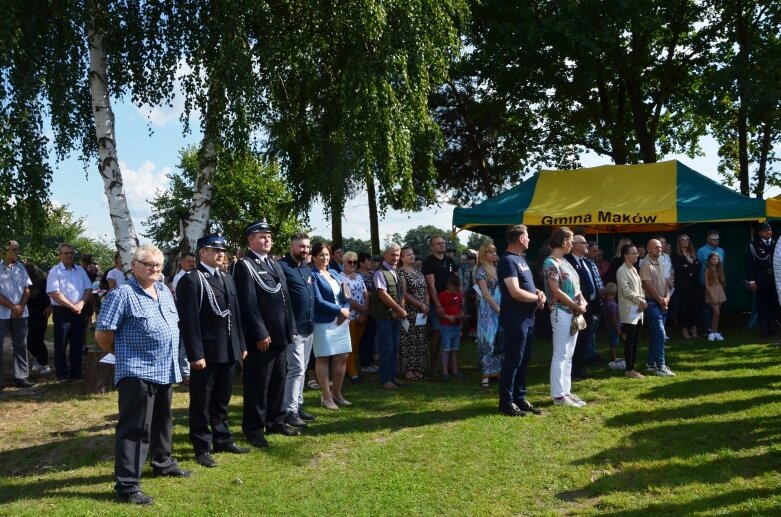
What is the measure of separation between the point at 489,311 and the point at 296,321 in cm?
301

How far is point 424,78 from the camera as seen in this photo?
428 inches

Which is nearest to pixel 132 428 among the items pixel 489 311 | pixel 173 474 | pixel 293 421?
pixel 173 474

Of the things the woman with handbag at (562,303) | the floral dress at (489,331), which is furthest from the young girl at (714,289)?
the woman with handbag at (562,303)

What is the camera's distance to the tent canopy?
12750mm

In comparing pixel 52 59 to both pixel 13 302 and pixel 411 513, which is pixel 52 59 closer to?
pixel 13 302

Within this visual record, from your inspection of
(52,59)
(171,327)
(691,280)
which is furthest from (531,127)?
(171,327)

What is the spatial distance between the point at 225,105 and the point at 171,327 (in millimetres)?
5253

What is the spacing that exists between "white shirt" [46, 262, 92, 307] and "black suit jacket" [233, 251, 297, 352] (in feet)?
14.9

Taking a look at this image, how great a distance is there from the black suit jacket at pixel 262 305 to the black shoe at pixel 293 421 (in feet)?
2.85

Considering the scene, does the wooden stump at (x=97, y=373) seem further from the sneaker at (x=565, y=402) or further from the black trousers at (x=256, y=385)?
the sneaker at (x=565, y=402)

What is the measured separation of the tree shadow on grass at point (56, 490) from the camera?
5254 millimetres

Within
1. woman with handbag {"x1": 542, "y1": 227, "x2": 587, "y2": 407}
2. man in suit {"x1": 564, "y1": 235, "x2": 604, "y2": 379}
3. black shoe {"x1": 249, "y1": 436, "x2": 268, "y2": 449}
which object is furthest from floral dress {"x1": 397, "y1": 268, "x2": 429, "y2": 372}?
black shoe {"x1": 249, "y1": 436, "x2": 268, "y2": 449}

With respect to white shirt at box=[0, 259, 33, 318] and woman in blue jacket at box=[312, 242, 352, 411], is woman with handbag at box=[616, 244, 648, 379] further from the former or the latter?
white shirt at box=[0, 259, 33, 318]

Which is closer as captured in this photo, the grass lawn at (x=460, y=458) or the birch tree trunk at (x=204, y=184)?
the grass lawn at (x=460, y=458)
